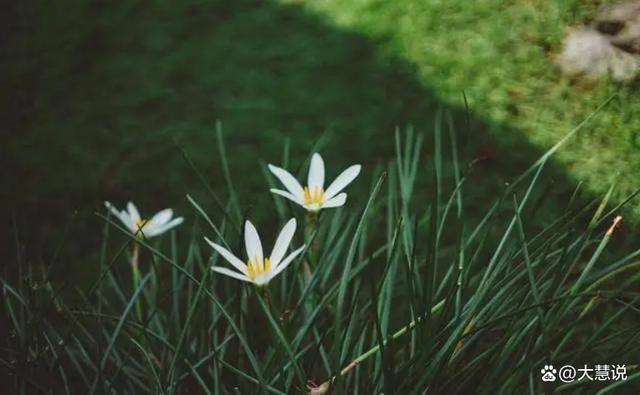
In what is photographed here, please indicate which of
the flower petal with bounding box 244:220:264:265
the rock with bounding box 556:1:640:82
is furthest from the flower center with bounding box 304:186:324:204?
the rock with bounding box 556:1:640:82

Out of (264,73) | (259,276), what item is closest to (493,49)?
(264,73)

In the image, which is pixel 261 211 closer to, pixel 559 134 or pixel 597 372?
pixel 559 134

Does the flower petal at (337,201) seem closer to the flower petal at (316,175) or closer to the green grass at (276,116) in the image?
the flower petal at (316,175)

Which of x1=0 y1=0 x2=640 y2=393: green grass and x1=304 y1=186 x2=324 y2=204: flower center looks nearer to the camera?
x1=304 y1=186 x2=324 y2=204: flower center

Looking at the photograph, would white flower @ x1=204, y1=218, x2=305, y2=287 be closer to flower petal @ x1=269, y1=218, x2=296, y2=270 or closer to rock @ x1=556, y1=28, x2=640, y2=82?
flower petal @ x1=269, y1=218, x2=296, y2=270

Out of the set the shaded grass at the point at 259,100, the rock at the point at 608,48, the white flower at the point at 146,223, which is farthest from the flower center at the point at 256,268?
the rock at the point at 608,48

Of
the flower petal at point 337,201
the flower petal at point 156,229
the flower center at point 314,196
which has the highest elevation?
the flower petal at point 337,201
